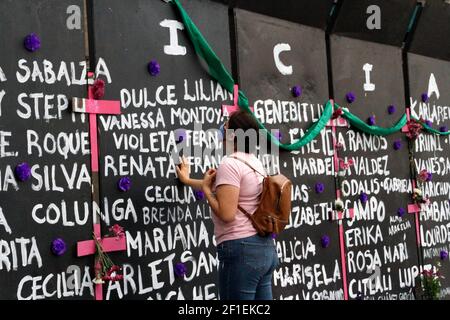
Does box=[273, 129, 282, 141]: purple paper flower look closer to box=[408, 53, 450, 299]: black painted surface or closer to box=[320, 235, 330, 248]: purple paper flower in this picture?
box=[320, 235, 330, 248]: purple paper flower

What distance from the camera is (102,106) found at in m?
4.03

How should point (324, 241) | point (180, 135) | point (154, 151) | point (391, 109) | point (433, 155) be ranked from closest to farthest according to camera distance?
1. point (154, 151)
2. point (180, 135)
3. point (324, 241)
4. point (391, 109)
5. point (433, 155)

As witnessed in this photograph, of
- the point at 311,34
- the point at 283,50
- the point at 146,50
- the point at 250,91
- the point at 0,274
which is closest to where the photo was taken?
the point at 0,274

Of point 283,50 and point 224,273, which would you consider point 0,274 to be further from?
point 283,50

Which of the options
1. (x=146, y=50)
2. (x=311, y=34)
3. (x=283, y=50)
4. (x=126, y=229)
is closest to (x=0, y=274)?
(x=126, y=229)

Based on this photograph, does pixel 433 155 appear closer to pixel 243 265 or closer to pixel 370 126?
pixel 370 126

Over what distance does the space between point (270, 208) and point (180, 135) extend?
1079 millimetres

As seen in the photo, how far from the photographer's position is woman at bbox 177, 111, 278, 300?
142 inches

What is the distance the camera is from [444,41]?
24.3 feet

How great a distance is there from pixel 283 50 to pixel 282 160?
963 millimetres

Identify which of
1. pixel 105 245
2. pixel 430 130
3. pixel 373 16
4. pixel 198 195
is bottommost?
pixel 105 245

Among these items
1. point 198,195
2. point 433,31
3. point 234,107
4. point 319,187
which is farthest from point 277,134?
point 433,31

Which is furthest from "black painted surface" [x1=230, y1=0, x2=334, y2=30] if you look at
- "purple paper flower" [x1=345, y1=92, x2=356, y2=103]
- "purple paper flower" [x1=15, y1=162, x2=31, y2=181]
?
"purple paper flower" [x1=15, y1=162, x2=31, y2=181]

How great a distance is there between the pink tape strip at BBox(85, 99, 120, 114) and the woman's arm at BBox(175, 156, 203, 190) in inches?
24.4
